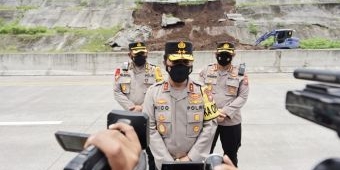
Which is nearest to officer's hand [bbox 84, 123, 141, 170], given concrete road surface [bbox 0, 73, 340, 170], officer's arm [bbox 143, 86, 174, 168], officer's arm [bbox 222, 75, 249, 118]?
officer's arm [bbox 143, 86, 174, 168]

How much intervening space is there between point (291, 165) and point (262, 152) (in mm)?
683

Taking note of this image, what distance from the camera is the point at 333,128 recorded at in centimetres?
94

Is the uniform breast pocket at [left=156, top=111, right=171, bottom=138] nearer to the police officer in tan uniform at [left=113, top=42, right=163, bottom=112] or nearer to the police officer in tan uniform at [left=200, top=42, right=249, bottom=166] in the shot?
the police officer in tan uniform at [left=200, top=42, right=249, bottom=166]

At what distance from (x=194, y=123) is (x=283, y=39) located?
62.1 feet

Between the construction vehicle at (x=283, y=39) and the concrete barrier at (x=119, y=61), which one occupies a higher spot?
the construction vehicle at (x=283, y=39)

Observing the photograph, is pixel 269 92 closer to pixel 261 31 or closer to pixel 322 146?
pixel 322 146

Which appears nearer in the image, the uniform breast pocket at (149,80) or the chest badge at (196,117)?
the chest badge at (196,117)

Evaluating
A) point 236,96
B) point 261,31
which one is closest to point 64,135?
point 236,96

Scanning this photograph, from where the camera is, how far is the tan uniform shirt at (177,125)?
344 cm

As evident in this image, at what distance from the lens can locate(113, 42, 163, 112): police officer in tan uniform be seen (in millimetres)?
5176

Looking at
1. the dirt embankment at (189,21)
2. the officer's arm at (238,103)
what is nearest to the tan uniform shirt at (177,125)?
the officer's arm at (238,103)

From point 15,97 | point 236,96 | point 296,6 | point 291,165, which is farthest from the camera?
point 296,6

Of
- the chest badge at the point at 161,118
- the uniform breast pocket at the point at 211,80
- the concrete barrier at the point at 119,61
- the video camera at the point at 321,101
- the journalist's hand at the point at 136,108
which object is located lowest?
the concrete barrier at the point at 119,61

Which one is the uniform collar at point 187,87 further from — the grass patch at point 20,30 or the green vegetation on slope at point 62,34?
the grass patch at point 20,30
